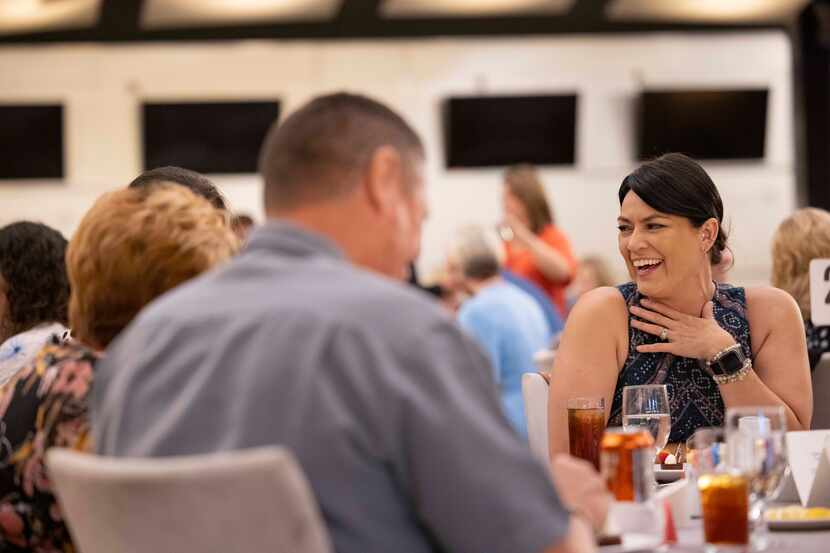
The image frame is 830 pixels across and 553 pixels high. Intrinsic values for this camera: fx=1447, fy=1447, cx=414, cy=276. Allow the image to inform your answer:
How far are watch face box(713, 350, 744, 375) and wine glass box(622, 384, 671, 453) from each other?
23.9 inches

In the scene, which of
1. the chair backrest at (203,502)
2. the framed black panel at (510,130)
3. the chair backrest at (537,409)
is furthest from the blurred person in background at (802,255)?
the framed black panel at (510,130)

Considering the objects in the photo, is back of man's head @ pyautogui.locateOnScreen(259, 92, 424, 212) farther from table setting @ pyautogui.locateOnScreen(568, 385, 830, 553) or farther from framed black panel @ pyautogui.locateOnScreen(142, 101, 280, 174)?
framed black panel @ pyautogui.locateOnScreen(142, 101, 280, 174)

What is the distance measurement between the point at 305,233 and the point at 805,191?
30.6 feet

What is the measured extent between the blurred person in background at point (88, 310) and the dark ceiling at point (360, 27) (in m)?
8.21

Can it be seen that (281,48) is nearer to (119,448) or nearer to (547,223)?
(547,223)

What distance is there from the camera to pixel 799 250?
468 cm

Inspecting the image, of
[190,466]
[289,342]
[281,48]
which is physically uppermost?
[281,48]

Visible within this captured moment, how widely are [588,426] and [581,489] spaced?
0.83 m

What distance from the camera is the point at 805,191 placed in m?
10.6

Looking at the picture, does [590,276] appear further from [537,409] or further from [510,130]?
[537,409]

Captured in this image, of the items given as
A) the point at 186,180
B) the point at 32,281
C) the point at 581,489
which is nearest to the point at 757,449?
the point at 581,489

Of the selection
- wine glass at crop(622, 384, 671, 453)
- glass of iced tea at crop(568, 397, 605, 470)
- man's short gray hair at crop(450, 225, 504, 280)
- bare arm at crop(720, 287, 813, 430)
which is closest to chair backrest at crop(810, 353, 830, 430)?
bare arm at crop(720, 287, 813, 430)

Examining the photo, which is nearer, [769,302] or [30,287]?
[769,302]

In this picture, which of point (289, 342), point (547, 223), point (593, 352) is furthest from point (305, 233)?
point (547, 223)
